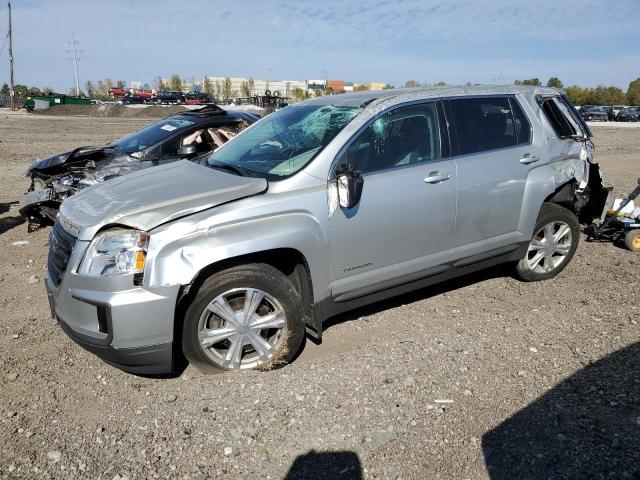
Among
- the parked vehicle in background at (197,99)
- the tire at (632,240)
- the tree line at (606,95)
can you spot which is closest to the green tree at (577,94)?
the tree line at (606,95)

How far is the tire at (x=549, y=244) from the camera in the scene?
4953 mm

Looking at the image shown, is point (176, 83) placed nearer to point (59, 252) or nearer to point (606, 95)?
point (606, 95)

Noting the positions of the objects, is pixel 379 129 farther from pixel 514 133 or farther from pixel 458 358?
pixel 458 358

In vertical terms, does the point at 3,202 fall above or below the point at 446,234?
below

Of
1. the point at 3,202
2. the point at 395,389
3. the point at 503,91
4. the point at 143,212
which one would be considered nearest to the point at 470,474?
the point at 395,389

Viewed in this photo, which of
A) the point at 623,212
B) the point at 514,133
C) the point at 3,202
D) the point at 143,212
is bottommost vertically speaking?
the point at 3,202

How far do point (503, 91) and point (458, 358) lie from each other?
252 centimetres

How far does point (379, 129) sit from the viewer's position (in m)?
3.91

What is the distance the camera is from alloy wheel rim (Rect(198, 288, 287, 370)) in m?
3.36

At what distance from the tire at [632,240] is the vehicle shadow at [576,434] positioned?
320cm

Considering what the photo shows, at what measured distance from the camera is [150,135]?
24.5 ft

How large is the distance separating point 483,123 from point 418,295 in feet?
5.46

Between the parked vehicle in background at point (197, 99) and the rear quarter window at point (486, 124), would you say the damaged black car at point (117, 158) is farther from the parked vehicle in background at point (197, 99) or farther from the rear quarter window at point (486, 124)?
the parked vehicle in background at point (197, 99)

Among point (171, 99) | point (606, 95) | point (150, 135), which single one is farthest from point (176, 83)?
point (150, 135)
